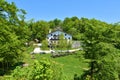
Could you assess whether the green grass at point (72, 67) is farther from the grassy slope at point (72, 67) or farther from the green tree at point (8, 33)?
the green tree at point (8, 33)

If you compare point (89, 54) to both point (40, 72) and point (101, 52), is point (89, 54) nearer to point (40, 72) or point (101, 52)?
point (101, 52)

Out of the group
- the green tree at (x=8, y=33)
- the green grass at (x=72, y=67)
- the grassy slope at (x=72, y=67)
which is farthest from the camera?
the grassy slope at (x=72, y=67)

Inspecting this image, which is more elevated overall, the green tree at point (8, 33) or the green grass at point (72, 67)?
the green tree at point (8, 33)

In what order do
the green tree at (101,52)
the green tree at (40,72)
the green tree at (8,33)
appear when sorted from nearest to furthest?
the green tree at (40,72) < the green tree at (101,52) < the green tree at (8,33)

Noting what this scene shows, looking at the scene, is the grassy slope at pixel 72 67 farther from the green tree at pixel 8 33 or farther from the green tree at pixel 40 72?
the green tree at pixel 40 72

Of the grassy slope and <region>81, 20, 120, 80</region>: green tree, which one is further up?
<region>81, 20, 120, 80</region>: green tree

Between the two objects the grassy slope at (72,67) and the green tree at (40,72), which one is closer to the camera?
the green tree at (40,72)

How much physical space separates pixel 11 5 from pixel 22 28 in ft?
31.2

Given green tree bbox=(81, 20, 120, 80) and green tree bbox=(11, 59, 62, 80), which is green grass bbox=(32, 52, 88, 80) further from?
green tree bbox=(11, 59, 62, 80)

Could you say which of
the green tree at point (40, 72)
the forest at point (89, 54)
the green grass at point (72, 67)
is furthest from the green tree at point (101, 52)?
the green tree at point (40, 72)

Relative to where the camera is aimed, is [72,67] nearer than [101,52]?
No

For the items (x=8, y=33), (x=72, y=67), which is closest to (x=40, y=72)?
(x=8, y=33)

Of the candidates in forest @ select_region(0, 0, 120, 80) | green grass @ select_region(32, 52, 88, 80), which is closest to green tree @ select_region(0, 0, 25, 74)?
forest @ select_region(0, 0, 120, 80)

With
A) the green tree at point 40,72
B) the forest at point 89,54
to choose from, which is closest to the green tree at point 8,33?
the forest at point 89,54
